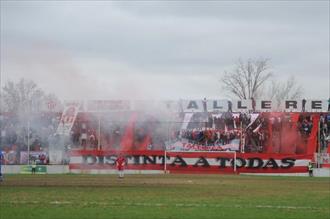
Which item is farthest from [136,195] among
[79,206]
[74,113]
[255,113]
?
[255,113]

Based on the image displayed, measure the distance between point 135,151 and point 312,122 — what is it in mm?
18681

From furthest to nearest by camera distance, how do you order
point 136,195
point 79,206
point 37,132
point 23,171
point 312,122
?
point 312,122
point 23,171
point 37,132
point 136,195
point 79,206

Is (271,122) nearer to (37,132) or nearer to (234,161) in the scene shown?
(234,161)

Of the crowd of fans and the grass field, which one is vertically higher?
the crowd of fans

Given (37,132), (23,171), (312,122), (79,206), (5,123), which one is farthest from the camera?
(312,122)

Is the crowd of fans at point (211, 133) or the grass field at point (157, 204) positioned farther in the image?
the crowd of fans at point (211, 133)

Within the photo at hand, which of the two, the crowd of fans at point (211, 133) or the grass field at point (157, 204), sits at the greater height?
the crowd of fans at point (211, 133)

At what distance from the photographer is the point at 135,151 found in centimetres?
6016

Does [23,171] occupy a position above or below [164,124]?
below

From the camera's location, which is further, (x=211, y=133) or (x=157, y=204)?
(x=211, y=133)

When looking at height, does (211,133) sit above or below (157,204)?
above

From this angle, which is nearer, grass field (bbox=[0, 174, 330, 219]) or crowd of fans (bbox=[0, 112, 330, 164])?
grass field (bbox=[0, 174, 330, 219])

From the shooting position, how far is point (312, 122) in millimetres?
62750

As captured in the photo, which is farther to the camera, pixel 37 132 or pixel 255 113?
pixel 255 113
